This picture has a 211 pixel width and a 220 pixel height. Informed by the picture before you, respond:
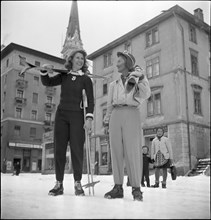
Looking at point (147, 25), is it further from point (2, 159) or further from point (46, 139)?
point (2, 159)

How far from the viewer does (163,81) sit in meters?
16.2

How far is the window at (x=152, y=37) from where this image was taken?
56.5 ft

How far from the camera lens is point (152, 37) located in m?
17.4

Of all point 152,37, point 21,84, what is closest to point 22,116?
point 21,84

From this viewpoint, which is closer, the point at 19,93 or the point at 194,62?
the point at 194,62

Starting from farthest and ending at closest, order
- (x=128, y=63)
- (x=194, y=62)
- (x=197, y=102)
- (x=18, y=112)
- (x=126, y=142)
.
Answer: (x=18, y=112) < (x=194, y=62) < (x=197, y=102) < (x=128, y=63) < (x=126, y=142)

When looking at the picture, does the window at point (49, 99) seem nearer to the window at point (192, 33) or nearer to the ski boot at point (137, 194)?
the window at point (192, 33)

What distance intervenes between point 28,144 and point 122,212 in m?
30.0

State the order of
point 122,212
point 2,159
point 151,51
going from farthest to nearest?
point 2,159
point 151,51
point 122,212

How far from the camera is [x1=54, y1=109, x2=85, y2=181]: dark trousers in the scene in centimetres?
312

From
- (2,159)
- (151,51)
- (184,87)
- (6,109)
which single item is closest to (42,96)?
(6,109)

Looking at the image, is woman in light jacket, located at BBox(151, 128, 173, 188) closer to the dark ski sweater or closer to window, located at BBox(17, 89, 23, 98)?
the dark ski sweater

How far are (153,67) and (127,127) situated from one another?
14601 mm

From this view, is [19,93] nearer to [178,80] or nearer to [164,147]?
[178,80]
